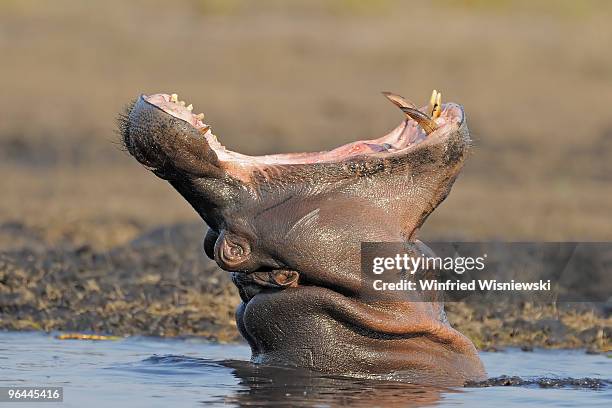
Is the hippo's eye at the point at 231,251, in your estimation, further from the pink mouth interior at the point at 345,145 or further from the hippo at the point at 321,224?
the pink mouth interior at the point at 345,145

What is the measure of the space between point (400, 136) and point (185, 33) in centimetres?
1937

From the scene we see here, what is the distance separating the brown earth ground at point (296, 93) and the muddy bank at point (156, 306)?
859 millimetres

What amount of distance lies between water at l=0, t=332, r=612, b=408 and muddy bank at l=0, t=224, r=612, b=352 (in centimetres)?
118

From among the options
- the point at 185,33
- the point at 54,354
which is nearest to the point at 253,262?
the point at 54,354

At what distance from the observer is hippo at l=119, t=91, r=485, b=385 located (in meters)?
6.79

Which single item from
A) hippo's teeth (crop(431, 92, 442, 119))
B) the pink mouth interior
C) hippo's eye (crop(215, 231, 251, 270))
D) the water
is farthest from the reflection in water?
hippo's teeth (crop(431, 92, 442, 119))

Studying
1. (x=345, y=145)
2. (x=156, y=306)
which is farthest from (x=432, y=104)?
(x=156, y=306)

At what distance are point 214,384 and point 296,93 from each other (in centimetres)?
1760

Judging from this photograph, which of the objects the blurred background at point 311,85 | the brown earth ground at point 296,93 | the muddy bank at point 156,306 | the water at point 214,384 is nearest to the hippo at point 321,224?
the water at point 214,384

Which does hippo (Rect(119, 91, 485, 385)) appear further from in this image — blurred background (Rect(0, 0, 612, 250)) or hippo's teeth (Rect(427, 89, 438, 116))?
blurred background (Rect(0, 0, 612, 250))

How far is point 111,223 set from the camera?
16172 mm

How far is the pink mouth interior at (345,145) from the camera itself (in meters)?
6.77

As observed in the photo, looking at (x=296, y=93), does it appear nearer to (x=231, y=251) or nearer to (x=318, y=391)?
(x=231, y=251)

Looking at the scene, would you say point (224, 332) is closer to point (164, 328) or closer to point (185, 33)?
point (164, 328)
